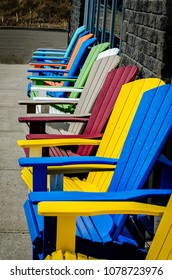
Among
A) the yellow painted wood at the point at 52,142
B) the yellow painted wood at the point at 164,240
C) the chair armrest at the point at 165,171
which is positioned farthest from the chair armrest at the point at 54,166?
the yellow painted wood at the point at 164,240

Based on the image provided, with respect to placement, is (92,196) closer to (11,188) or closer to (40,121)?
(40,121)

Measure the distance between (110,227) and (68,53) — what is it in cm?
760

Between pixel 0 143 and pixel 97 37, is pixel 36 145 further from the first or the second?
pixel 97 37

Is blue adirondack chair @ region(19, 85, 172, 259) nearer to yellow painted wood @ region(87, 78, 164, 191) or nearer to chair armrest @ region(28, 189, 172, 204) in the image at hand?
chair armrest @ region(28, 189, 172, 204)

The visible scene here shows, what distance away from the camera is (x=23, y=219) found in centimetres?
519

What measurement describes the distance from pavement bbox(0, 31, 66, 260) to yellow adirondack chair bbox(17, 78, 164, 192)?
465mm

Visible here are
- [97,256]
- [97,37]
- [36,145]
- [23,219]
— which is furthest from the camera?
[97,37]

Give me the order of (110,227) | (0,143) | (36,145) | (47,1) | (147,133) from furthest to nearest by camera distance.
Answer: (47,1) → (0,143) → (36,145) → (147,133) → (110,227)

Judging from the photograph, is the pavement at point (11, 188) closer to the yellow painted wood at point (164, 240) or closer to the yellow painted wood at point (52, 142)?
the yellow painted wood at point (52, 142)

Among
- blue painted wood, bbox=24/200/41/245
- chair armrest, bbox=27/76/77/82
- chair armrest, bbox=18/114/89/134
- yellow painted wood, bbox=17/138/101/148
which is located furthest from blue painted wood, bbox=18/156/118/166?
chair armrest, bbox=27/76/77/82

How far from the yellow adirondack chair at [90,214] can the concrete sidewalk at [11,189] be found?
4.31ft

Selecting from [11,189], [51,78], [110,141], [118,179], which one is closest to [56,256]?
[118,179]

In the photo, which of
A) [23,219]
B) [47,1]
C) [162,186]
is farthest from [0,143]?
[47,1]

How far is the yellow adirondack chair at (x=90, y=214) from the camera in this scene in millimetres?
3123
